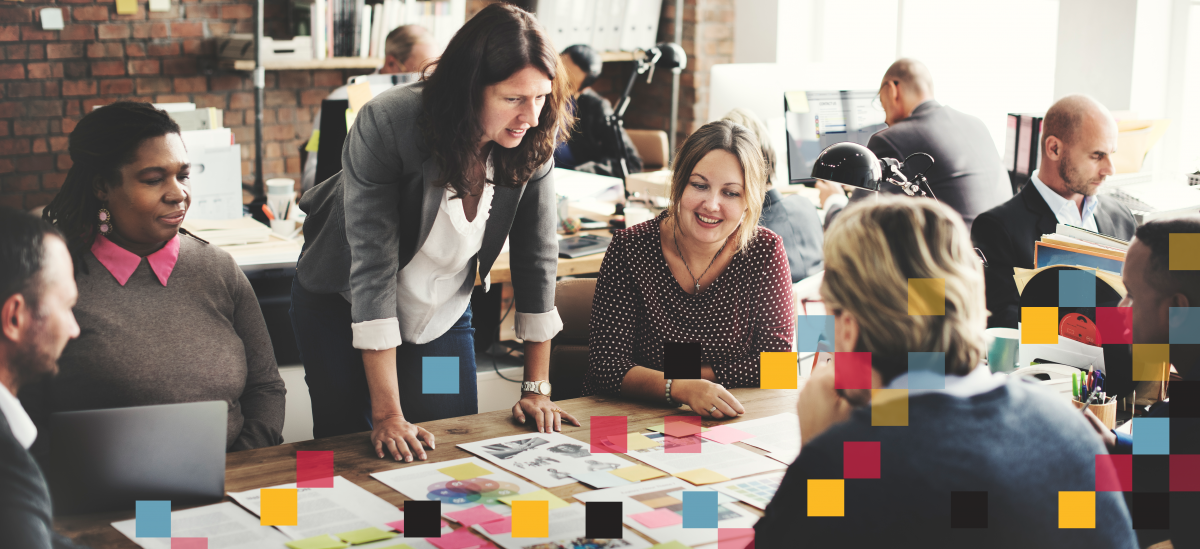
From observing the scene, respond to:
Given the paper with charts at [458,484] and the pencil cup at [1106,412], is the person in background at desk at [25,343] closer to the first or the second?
the paper with charts at [458,484]

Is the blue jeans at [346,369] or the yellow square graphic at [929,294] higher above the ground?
the yellow square graphic at [929,294]

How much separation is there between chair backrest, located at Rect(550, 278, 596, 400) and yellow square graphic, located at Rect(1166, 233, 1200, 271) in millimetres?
1076

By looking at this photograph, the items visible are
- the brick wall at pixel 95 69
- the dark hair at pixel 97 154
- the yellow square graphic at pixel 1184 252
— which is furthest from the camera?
the brick wall at pixel 95 69

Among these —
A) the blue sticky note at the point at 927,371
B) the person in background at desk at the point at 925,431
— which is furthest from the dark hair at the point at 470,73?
the blue sticky note at the point at 927,371

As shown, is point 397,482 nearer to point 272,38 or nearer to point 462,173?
point 462,173

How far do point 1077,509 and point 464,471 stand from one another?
780mm

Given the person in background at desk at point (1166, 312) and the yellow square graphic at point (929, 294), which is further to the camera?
the person in background at desk at point (1166, 312)

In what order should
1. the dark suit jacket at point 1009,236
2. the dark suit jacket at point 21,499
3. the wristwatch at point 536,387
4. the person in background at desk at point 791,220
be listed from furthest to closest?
1. the person in background at desk at point 791,220
2. the dark suit jacket at point 1009,236
3. the wristwatch at point 536,387
4. the dark suit jacket at point 21,499

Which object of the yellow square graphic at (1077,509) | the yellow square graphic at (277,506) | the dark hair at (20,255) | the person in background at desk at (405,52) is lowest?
the yellow square graphic at (277,506)

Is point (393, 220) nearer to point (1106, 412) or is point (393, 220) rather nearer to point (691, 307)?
point (691, 307)

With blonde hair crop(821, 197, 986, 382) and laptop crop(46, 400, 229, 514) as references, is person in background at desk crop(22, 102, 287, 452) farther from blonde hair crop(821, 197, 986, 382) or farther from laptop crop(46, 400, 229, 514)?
blonde hair crop(821, 197, 986, 382)

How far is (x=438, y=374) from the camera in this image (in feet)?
5.74

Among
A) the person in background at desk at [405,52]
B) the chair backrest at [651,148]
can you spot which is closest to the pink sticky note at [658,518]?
the person in background at desk at [405,52]

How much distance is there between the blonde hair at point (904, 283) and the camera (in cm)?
91
